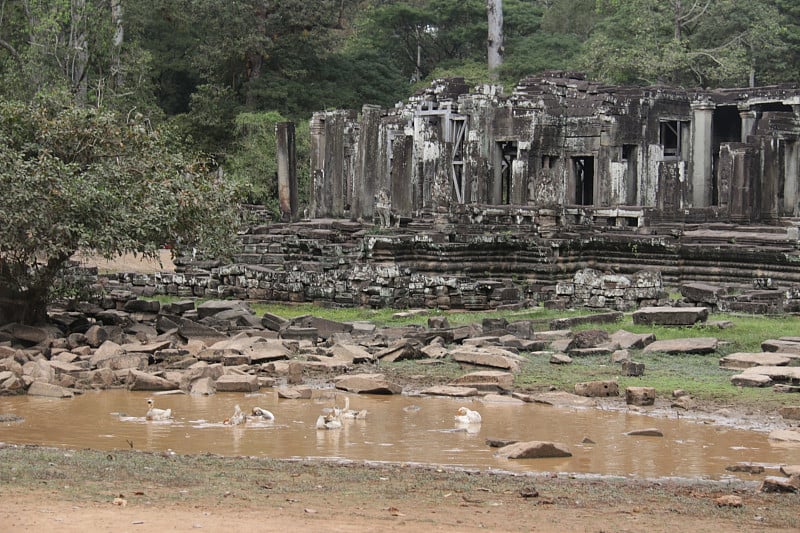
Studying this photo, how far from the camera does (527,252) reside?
22.4 m

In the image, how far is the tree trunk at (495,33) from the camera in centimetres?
4719

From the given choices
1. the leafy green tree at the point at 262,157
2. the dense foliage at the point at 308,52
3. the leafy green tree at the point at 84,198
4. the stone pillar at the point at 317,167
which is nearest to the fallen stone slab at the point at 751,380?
the leafy green tree at the point at 84,198

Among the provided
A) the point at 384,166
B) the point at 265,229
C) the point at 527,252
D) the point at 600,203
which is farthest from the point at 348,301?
the point at 384,166

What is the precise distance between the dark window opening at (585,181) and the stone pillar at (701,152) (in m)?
3.50

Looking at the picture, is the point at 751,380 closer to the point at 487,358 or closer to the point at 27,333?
the point at 487,358

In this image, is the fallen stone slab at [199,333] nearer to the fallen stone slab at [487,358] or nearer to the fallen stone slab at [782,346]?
the fallen stone slab at [487,358]

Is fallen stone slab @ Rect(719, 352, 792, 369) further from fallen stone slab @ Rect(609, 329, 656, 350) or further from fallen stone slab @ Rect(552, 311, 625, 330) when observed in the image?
fallen stone slab @ Rect(552, 311, 625, 330)

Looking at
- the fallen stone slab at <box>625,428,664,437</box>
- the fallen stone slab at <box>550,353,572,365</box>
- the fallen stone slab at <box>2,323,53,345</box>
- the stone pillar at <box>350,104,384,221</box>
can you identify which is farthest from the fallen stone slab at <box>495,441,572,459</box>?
the stone pillar at <box>350,104,384,221</box>

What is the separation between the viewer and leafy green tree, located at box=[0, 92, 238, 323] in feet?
51.6

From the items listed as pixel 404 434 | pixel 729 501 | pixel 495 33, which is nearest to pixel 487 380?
pixel 404 434

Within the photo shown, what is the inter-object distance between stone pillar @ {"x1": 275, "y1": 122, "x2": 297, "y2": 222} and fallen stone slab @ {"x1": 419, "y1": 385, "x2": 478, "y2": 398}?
19317mm

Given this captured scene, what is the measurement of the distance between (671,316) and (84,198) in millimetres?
8246

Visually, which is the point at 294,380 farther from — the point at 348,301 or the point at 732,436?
the point at 348,301

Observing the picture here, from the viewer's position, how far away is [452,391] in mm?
12961
